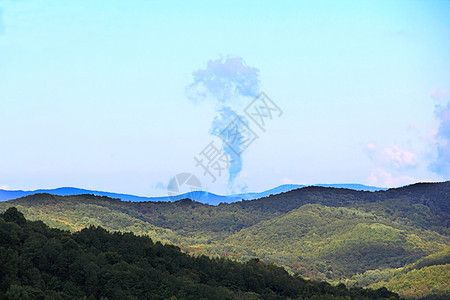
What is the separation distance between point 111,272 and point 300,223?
12214cm

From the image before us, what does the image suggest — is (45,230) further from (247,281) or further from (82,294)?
(247,281)

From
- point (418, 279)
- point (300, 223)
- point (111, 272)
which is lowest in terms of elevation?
point (111, 272)

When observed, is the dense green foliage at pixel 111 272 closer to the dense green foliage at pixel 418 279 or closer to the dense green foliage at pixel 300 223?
the dense green foliage at pixel 418 279

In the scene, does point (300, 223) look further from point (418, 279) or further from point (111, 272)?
point (111, 272)

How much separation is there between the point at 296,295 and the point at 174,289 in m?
13.6

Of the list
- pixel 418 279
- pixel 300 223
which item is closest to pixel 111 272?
pixel 418 279

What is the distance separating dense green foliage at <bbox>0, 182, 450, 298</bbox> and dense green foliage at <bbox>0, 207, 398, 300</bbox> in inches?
2480

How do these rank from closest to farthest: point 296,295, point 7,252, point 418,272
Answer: point 7,252 < point 296,295 < point 418,272

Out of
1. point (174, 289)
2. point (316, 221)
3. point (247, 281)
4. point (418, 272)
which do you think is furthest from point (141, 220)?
point (174, 289)

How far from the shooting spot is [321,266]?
11519 centimetres

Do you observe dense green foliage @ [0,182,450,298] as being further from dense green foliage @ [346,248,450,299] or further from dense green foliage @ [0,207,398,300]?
dense green foliage @ [0,207,398,300]

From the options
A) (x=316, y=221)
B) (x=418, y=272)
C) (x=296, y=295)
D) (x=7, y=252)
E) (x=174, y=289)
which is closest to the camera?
(x=7, y=252)

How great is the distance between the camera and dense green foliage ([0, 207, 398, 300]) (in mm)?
28953

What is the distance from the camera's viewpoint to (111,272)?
32469 mm
